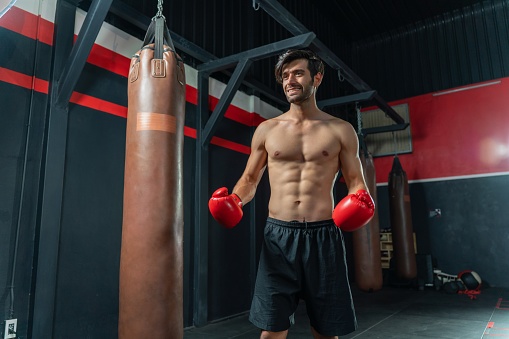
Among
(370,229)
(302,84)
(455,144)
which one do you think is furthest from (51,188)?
(455,144)

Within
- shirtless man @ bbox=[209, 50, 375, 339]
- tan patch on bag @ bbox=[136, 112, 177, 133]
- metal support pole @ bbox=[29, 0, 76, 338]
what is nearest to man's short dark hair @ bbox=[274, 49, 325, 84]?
shirtless man @ bbox=[209, 50, 375, 339]

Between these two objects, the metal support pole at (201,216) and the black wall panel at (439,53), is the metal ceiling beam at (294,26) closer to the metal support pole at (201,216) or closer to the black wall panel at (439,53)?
the metal support pole at (201,216)

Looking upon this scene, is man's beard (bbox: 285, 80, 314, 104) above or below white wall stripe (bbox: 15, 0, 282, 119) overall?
below

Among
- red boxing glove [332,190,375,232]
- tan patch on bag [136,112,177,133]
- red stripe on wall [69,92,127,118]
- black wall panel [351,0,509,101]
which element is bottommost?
red boxing glove [332,190,375,232]

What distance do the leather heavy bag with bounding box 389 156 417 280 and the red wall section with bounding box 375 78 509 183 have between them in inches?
49.7

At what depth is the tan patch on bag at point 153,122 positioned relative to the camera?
1.76 metres

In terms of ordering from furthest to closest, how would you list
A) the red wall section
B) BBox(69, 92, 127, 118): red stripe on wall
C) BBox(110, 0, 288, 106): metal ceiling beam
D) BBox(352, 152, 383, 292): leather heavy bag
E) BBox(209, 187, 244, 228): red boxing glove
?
the red wall section → BBox(352, 152, 383, 292): leather heavy bag → BBox(110, 0, 288, 106): metal ceiling beam → BBox(69, 92, 127, 118): red stripe on wall → BBox(209, 187, 244, 228): red boxing glove

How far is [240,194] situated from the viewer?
1.97 m

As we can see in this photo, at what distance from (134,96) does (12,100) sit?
3.85ft

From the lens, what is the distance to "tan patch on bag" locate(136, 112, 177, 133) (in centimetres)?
176

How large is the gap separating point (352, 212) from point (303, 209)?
0.28m

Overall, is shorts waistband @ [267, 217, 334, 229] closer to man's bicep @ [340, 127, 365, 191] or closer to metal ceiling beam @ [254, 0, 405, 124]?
man's bicep @ [340, 127, 365, 191]

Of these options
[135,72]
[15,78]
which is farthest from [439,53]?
[15,78]

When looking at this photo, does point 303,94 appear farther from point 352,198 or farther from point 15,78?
point 15,78
